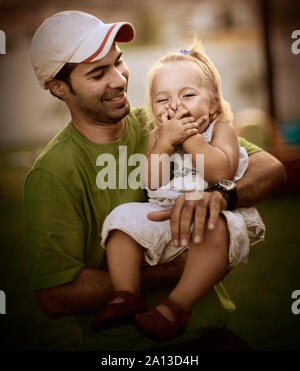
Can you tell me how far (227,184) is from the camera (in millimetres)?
1276

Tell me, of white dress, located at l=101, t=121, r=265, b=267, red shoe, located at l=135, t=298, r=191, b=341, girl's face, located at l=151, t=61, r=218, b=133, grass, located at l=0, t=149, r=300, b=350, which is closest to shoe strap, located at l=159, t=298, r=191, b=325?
red shoe, located at l=135, t=298, r=191, b=341

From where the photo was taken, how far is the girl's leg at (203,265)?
122 centimetres

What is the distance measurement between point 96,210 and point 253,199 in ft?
1.28

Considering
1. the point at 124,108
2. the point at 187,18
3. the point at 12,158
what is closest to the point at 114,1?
the point at 187,18

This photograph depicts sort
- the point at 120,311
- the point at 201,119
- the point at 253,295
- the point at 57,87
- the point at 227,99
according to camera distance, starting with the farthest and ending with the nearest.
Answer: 1. the point at 227,99
2. the point at 253,295
3. the point at 57,87
4. the point at 201,119
5. the point at 120,311

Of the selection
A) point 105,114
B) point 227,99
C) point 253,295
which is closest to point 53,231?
point 105,114

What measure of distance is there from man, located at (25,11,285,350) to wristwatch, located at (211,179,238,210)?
23 mm

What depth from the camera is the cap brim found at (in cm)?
130

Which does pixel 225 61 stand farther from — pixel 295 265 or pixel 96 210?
pixel 96 210

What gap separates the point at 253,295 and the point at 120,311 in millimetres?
1227

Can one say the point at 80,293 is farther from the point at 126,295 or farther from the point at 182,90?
the point at 182,90

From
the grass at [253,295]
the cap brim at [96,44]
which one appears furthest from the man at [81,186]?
the grass at [253,295]

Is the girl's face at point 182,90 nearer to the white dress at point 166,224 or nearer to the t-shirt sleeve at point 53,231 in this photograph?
the white dress at point 166,224

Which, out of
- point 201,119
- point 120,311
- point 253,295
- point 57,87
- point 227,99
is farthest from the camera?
point 227,99
